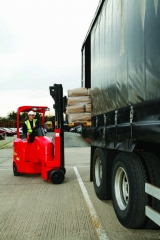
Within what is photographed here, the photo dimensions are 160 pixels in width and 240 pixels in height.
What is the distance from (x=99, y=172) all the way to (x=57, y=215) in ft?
5.03

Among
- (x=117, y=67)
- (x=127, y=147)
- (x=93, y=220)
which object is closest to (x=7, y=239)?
(x=93, y=220)

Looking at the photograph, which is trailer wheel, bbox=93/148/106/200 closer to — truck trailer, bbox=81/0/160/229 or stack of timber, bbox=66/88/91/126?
truck trailer, bbox=81/0/160/229

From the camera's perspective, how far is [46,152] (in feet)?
26.8

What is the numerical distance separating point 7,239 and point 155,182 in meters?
2.18

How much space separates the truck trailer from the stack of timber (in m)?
1.01

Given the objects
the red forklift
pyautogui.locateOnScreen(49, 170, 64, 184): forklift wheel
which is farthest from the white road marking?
the red forklift

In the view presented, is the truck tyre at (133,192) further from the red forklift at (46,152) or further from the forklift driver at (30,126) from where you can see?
the forklift driver at (30,126)

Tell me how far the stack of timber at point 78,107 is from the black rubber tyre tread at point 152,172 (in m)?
2.90

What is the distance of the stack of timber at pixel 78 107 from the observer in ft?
22.6

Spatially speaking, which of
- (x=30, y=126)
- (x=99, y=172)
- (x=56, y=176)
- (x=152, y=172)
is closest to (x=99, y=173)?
(x=99, y=172)

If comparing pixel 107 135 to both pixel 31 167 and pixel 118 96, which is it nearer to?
pixel 118 96

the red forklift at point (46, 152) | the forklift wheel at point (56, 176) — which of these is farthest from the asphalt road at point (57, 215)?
the red forklift at point (46, 152)

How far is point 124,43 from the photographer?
4445 mm

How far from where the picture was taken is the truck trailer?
3.38m
